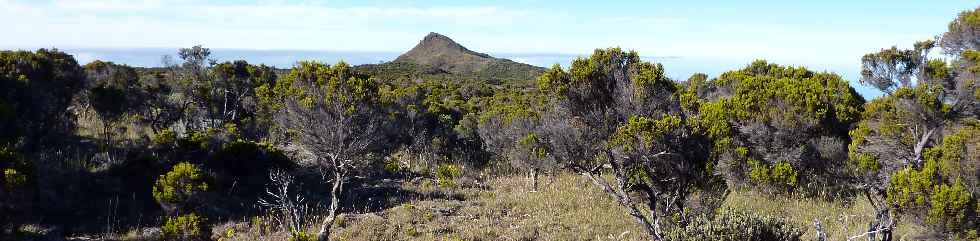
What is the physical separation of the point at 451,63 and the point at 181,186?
363ft

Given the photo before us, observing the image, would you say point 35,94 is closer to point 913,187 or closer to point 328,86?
point 328,86

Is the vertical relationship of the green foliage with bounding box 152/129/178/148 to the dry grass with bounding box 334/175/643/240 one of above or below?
above

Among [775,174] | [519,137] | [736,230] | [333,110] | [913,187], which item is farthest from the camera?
[519,137]

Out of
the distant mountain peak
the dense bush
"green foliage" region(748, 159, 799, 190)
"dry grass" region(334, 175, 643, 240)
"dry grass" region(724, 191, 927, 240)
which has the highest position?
the distant mountain peak

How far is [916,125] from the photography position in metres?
10.4

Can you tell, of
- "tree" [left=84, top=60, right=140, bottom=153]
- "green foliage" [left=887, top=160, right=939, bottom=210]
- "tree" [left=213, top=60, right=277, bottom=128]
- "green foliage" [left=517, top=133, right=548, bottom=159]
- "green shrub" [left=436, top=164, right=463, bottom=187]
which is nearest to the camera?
"green foliage" [left=887, top=160, right=939, bottom=210]

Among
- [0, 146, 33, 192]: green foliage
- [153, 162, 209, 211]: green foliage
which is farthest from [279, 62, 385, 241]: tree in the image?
[0, 146, 33, 192]: green foliage

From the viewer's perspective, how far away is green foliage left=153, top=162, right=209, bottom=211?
35.5ft

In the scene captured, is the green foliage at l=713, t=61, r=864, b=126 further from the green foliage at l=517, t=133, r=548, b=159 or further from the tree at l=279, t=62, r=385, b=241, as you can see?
the tree at l=279, t=62, r=385, b=241

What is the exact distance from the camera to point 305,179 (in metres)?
15.8

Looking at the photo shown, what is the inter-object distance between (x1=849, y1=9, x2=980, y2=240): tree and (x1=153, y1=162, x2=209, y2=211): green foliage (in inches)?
458

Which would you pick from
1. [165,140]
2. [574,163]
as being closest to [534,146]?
[574,163]

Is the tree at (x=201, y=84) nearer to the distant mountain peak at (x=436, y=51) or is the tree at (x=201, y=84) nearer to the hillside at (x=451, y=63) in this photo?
the hillside at (x=451, y=63)

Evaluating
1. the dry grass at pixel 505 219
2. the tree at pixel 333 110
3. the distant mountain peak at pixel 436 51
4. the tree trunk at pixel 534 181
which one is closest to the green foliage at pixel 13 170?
the tree at pixel 333 110
